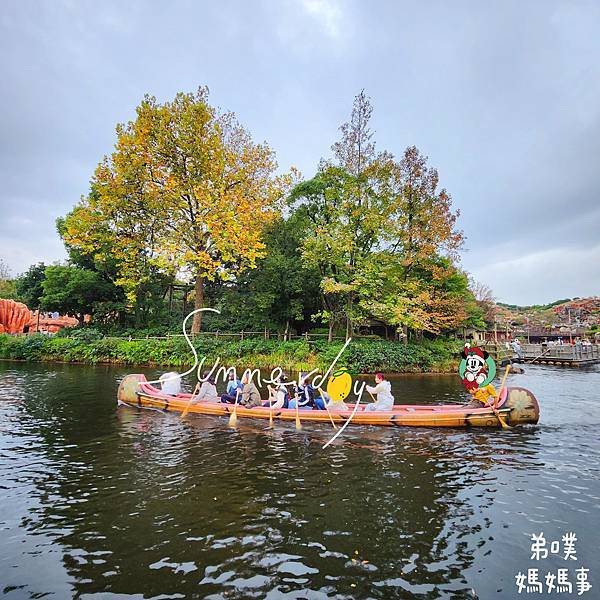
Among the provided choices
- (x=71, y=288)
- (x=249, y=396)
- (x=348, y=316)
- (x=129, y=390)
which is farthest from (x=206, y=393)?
(x=71, y=288)

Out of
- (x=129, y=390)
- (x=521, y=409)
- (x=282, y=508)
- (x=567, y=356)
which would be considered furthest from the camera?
(x=567, y=356)

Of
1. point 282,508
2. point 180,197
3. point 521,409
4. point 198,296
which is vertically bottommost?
point 282,508

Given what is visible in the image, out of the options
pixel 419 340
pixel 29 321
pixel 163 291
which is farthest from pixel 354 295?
pixel 29 321

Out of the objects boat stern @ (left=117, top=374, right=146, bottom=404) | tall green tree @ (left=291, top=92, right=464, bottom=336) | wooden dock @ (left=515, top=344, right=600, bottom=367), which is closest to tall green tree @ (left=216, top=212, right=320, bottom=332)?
tall green tree @ (left=291, top=92, right=464, bottom=336)

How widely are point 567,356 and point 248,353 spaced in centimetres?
2888

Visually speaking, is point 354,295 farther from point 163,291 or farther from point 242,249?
point 163,291

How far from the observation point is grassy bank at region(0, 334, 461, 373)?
2695 cm

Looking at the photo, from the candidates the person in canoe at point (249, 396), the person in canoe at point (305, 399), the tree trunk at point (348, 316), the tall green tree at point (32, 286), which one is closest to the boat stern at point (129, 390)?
the person in canoe at point (249, 396)

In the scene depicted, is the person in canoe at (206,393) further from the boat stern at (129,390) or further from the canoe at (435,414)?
the boat stern at (129,390)

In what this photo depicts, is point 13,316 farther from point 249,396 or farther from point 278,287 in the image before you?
point 249,396

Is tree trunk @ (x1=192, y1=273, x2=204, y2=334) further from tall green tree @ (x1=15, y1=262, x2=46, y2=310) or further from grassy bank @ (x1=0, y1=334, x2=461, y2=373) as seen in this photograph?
tall green tree @ (x1=15, y1=262, x2=46, y2=310)

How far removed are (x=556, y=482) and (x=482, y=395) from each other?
192 inches

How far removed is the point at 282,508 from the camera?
743 centimetres

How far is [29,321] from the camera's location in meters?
41.8
